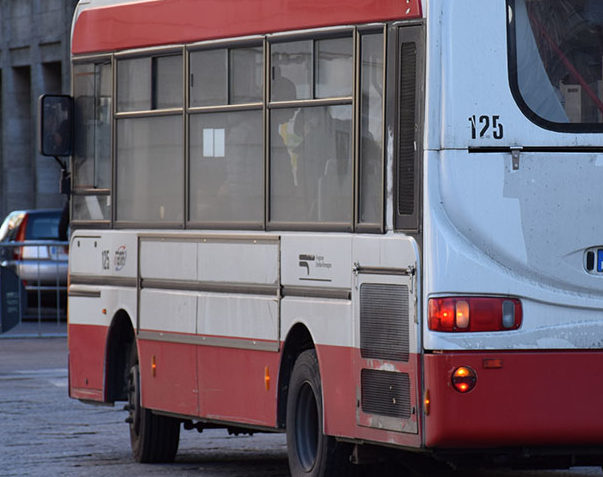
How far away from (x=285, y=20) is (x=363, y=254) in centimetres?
164

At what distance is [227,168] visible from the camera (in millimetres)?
12250

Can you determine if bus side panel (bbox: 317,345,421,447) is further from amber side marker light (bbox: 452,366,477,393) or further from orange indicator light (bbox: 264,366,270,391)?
orange indicator light (bbox: 264,366,270,391)

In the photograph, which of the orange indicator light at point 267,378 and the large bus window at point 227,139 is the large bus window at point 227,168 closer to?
the large bus window at point 227,139

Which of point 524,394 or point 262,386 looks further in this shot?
point 262,386

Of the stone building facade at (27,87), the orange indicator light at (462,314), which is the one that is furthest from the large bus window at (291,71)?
the stone building facade at (27,87)

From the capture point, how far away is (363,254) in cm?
1051

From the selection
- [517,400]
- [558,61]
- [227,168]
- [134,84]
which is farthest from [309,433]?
[134,84]

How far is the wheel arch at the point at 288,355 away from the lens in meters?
11.4

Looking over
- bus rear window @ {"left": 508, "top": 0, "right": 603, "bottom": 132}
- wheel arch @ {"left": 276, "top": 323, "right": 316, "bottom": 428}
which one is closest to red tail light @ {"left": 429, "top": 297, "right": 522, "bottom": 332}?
bus rear window @ {"left": 508, "top": 0, "right": 603, "bottom": 132}

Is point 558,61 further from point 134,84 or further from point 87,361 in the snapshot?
point 87,361

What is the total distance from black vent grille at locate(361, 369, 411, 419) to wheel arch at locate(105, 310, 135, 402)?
354cm

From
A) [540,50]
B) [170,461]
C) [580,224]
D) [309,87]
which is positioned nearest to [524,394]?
[580,224]

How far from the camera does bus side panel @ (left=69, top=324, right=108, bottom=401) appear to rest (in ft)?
46.0

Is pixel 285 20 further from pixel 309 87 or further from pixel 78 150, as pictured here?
pixel 78 150
